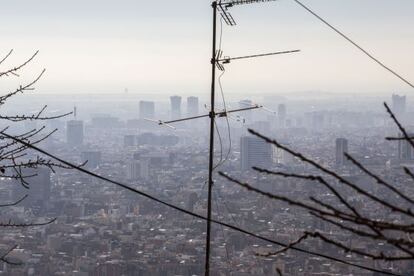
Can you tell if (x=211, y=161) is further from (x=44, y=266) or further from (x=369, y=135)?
(x=369, y=135)

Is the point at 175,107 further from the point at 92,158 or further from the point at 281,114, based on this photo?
the point at 92,158

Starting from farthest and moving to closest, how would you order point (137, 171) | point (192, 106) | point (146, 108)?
point (146, 108) → point (192, 106) → point (137, 171)

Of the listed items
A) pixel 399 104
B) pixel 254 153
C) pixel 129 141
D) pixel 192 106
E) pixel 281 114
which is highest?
pixel 399 104

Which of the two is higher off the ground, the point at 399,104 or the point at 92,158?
the point at 399,104

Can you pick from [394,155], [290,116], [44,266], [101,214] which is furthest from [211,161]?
[290,116]

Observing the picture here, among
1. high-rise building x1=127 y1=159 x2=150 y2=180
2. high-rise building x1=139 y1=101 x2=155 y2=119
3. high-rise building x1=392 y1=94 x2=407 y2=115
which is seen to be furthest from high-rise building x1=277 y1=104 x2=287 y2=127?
high-rise building x1=127 y1=159 x2=150 y2=180

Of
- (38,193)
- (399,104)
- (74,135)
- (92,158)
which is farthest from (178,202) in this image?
(399,104)

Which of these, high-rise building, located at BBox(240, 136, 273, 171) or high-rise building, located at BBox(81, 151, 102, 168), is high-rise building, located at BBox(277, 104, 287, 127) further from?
high-rise building, located at BBox(81, 151, 102, 168)
